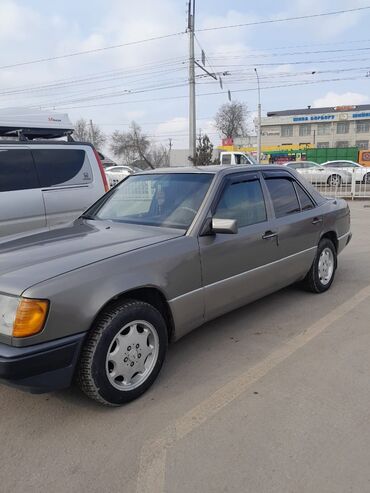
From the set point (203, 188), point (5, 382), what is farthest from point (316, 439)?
point (203, 188)

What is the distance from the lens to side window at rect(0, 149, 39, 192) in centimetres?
498

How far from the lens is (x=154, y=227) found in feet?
12.1

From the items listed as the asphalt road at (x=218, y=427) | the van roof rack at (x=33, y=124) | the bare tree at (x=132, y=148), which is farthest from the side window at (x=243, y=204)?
the bare tree at (x=132, y=148)

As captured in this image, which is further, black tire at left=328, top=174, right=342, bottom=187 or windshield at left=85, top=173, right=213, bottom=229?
black tire at left=328, top=174, right=342, bottom=187

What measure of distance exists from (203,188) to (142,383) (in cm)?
173

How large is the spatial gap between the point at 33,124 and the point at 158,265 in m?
5.07

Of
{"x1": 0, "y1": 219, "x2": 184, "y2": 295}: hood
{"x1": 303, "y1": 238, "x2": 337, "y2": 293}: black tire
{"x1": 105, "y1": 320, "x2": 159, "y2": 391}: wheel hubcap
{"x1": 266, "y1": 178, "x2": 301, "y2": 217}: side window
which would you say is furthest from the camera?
{"x1": 303, "y1": 238, "x2": 337, "y2": 293}: black tire

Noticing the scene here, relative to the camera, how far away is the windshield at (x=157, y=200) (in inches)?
148

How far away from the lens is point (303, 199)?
503cm

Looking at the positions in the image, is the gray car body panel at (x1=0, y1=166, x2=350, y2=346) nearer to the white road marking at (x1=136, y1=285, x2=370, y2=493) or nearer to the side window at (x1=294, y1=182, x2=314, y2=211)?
the side window at (x1=294, y1=182, x2=314, y2=211)

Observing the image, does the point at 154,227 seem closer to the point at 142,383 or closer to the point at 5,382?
the point at 142,383

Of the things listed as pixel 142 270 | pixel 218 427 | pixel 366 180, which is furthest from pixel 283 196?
pixel 366 180

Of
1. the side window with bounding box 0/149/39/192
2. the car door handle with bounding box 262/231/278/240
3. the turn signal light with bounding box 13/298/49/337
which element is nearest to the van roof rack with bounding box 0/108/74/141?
the side window with bounding box 0/149/39/192

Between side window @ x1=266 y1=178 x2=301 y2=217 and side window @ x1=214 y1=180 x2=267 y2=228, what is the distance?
9.0 inches
